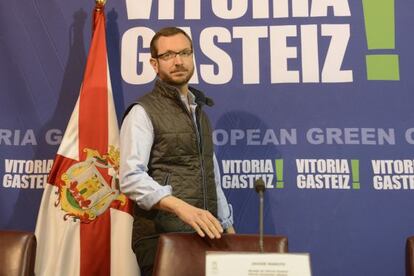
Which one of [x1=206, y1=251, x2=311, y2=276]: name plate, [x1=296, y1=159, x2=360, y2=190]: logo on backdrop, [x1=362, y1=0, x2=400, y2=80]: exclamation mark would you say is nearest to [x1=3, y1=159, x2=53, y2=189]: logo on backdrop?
[x1=296, y1=159, x2=360, y2=190]: logo on backdrop

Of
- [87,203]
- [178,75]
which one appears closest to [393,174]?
[178,75]

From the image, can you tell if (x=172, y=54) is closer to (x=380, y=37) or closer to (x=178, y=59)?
(x=178, y=59)

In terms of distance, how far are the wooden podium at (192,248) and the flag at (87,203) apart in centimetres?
81

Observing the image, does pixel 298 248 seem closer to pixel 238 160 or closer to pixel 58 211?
Result: pixel 238 160

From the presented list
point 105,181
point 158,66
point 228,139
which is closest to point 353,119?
point 228,139

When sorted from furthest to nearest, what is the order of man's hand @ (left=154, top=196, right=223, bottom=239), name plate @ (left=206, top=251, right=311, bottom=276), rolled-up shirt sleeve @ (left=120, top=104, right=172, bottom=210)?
rolled-up shirt sleeve @ (left=120, top=104, right=172, bottom=210)
man's hand @ (left=154, top=196, right=223, bottom=239)
name plate @ (left=206, top=251, right=311, bottom=276)

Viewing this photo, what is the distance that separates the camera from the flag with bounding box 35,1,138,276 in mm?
2123

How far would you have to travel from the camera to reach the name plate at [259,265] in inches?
36.6

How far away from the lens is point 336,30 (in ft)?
8.15

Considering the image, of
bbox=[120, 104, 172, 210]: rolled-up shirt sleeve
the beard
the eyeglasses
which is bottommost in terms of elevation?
bbox=[120, 104, 172, 210]: rolled-up shirt sleeve

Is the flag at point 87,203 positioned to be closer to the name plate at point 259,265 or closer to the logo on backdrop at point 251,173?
the logo on backdrop at point 251,173

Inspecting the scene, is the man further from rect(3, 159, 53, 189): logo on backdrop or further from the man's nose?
rect(3, 159, 53, 189): logo on backdrop

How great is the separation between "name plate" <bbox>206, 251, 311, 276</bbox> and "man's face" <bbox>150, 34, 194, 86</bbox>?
3.21 ft

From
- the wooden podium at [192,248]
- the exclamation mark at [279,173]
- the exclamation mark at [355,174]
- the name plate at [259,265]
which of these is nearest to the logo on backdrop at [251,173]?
the exclamation mark at [279,173]
